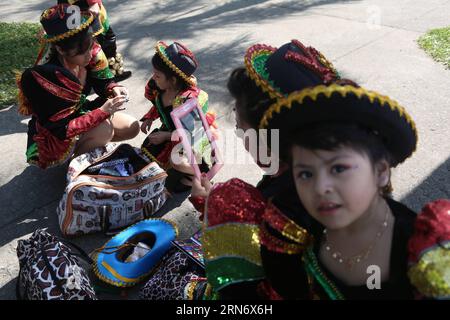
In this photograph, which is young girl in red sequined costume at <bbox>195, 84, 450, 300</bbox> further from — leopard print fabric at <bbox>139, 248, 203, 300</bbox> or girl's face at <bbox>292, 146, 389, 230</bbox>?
leopard print fabric at <bbox>139, 248, 203, 300</bbox>

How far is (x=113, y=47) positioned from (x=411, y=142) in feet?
13.3

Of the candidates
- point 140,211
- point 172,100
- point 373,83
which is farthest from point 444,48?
point 140,211

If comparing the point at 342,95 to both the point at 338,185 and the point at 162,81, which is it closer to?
the point at 338,185

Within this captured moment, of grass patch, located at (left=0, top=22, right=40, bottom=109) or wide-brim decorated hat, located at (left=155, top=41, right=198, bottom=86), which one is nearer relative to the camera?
wide-brim decorated hat, located at (left=155, top=41, right=198, bottom=86)

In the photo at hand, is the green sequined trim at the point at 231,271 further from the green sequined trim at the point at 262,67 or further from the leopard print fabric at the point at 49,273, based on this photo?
the leopard print fabric at the point at 49,273

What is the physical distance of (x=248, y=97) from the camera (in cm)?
201

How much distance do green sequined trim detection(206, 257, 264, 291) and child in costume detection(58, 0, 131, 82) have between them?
3414 millimetres

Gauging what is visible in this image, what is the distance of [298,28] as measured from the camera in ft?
19.9

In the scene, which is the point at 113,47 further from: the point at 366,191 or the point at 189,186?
the point at 366,191

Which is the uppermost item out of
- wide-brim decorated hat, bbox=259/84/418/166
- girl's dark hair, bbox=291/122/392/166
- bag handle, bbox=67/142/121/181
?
wide-brim decorated hat, bbox=259/84/418/166

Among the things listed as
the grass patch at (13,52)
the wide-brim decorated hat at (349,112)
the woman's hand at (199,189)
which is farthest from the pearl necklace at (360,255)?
the grass patch at (13,52)

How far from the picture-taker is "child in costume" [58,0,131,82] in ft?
15.7

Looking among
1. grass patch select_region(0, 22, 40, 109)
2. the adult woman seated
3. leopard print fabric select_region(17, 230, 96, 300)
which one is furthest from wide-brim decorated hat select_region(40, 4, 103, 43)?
grass patch select_region(0, 22, 40, 109)

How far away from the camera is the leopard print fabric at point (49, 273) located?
7.52ft
